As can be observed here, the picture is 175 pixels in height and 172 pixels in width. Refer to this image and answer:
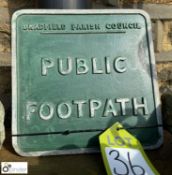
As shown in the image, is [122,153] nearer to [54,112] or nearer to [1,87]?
[54,112]

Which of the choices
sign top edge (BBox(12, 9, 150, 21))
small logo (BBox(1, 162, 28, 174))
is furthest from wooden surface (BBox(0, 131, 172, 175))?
sign top edge (BBox(12, 9, 150, 21))

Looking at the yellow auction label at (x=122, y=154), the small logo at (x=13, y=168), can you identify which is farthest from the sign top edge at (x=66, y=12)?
the small logo at (x=13, y=168)

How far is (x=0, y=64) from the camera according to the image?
95.2 inches

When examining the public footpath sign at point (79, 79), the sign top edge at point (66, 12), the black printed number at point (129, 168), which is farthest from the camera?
the sign top edge at point (66, 12)

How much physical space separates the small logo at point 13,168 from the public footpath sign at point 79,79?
116 millimetres

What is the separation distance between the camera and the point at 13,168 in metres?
1.77

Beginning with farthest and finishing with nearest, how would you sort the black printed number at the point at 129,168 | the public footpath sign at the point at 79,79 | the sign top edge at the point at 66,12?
the sign top edge at the point at 66,12, the public footpath sign at the point at 79,79, the black printed number at the point at 129,168

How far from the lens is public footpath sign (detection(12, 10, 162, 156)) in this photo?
1.94 meters

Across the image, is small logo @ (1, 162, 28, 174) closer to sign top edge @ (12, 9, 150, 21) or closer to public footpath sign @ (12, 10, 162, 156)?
public footpath sign @ (12, 10, 162, 156)

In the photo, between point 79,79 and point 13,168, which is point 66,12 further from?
point 13,168

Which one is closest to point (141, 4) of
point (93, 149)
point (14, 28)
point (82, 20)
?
point (82, 20)

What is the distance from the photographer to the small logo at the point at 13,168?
1757mm

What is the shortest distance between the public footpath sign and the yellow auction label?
0.33 feet

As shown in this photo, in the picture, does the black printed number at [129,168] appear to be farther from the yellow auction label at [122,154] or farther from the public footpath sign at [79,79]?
the public footpath sign at [79,79]
